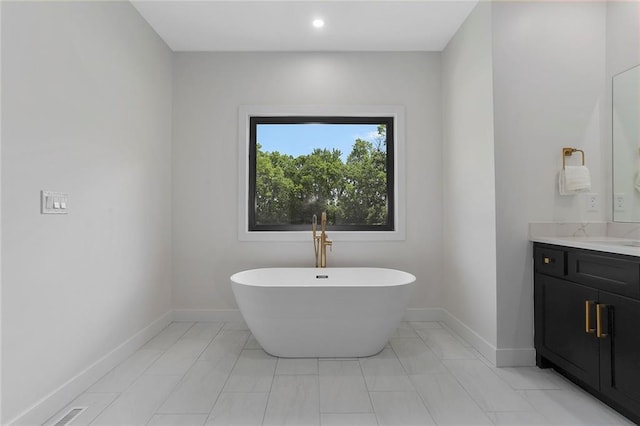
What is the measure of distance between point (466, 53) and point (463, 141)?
693 millimetres

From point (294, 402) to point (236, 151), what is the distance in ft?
7.60

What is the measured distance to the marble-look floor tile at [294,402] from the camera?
185 centimetres

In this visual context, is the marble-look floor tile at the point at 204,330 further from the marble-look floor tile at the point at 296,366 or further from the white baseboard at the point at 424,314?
the white baseboard at the point at 424,314

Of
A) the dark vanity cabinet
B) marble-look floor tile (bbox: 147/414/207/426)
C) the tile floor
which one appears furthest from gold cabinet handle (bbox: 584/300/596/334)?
marble-look floor tile (bbox: 147/414/207/426)

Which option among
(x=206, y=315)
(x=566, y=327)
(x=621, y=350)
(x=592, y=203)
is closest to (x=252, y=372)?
(x=206, y=315)

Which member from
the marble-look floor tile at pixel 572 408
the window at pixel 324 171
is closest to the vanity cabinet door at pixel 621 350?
the marble-look floor tile at pixel 572 408

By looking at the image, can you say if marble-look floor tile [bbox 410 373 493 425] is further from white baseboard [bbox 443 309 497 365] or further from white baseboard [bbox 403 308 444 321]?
white baseboard [bbox 403 308 444 321]

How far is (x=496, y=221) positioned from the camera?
2.51 meters

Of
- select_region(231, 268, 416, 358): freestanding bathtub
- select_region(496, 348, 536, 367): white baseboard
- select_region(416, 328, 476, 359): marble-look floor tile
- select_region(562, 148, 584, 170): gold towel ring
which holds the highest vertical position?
select_region(562, 148, 584, 170): gold towel ring

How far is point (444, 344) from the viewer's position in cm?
291

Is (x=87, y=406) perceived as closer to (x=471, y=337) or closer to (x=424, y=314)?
(x=471, y=337)

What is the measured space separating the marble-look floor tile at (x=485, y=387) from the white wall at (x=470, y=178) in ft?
0.78

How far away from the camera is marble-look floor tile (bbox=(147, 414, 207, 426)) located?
1813mm

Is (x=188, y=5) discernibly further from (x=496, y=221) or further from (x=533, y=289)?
(x=533, y=289)
